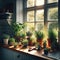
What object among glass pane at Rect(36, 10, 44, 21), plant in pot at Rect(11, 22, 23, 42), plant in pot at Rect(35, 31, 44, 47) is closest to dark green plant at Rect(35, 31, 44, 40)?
plant in pot at Rect(35, 31, 44, 47)

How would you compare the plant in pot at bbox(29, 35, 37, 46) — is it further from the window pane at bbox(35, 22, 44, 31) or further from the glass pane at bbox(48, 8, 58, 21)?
the glass pane at bbox(48, 8, 58, 21)

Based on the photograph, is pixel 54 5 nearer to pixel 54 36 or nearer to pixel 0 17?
pixel 54 36

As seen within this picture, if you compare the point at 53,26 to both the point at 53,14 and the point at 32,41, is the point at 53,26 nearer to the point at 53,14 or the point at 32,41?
the point at 53,14

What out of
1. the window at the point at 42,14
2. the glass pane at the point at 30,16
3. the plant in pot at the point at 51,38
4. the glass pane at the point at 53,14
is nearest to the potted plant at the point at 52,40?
the plant in pot at the point at 51,38

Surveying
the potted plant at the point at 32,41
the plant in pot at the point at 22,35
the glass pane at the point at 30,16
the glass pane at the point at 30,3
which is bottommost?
the potted plant at the point at 32,41

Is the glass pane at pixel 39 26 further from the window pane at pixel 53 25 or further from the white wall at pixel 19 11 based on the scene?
the white wall at pixel 19 11

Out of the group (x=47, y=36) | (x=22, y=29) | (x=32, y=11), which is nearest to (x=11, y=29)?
(x=22, y=29)

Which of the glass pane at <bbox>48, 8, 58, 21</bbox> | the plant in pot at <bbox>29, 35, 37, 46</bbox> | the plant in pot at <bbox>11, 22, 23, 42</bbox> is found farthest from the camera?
the plant in pot at <bbox>11, 22, 23, 42</bbox>

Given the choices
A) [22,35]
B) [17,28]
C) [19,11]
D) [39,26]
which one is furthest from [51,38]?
[19,11]

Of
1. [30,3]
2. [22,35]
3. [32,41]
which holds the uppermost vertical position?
[30,3]

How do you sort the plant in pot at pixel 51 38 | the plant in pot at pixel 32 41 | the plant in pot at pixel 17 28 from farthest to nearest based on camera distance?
1. the plant in pot at pixel 17 28
2. the plant in pot at pixel 32 41
3. the plant in pot at pixel 51 38

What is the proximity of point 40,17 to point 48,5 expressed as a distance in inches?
16.8

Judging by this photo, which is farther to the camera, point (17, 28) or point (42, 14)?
point (17, 28)

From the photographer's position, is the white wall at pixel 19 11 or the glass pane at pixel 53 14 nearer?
the glass pane at pixel 53 14
